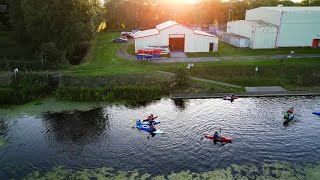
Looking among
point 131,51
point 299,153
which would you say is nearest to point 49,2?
point 131,51

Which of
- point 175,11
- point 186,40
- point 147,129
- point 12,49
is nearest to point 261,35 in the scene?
point 186,40

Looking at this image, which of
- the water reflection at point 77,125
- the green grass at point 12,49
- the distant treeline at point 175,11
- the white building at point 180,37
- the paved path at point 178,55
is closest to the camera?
the water reflection at point 77,125

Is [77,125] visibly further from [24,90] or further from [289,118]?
[289,118]

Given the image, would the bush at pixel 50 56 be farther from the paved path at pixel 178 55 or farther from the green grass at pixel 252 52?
the green grass at pixel 252 52

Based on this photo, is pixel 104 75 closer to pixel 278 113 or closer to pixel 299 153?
pixel 278 113

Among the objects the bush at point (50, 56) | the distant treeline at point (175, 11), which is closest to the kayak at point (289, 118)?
the bush at point (50, 56)

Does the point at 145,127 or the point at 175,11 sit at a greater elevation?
the point at 175,11
